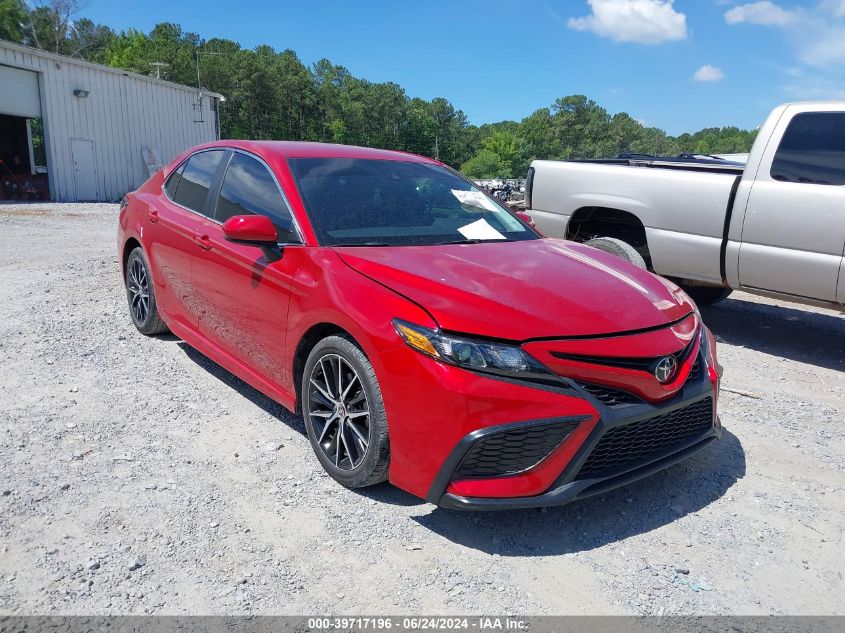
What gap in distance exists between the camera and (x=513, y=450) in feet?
8.44

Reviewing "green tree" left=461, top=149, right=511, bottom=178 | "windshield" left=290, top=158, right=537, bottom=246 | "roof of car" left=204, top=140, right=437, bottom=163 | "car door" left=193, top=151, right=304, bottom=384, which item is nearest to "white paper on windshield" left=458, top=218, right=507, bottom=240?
"windshield" left=290, top=158, right=537, bottom=246

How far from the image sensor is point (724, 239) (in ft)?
18.7

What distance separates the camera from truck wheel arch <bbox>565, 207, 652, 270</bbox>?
6.56m

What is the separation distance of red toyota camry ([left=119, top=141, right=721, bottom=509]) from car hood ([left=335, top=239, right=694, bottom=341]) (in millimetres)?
10

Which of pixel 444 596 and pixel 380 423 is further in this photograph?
pixel 380 423

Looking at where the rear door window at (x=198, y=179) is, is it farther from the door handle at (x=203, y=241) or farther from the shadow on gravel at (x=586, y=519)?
the shadow on gravel at (x=586, y=519)

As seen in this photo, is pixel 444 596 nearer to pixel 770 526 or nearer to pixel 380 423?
pixel 380 423

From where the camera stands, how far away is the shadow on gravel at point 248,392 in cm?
398

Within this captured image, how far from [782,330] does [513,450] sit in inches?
206

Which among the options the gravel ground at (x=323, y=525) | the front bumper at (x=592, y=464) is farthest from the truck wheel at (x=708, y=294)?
the front bumper at (x=592, y=464)

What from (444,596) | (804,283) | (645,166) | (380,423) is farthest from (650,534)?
(645,166)

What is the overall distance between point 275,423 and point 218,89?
6694cm

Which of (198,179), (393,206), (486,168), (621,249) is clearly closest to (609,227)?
(621,249)

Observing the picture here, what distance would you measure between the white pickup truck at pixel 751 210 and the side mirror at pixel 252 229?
142 inches
